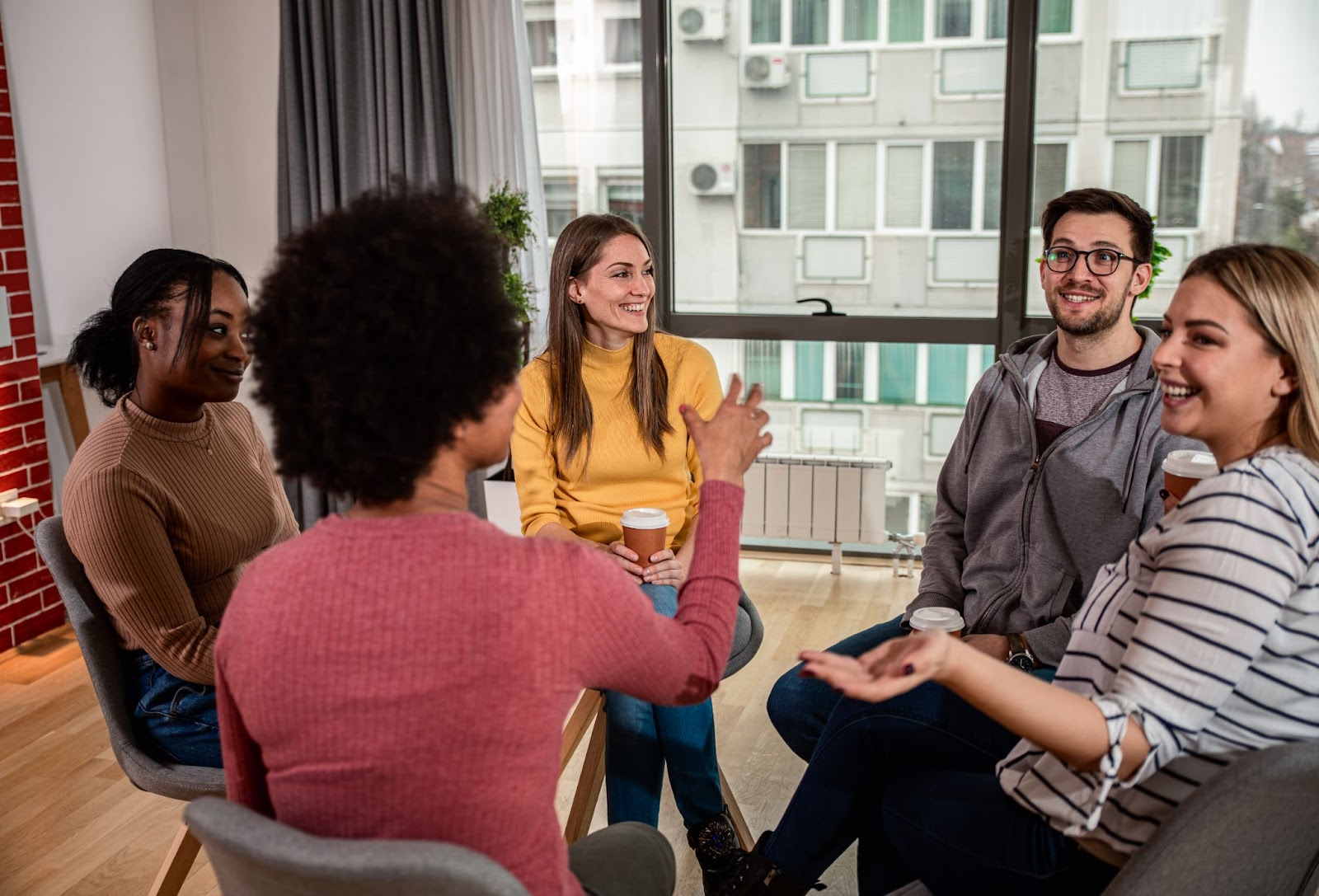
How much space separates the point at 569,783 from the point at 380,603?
1.72 meters

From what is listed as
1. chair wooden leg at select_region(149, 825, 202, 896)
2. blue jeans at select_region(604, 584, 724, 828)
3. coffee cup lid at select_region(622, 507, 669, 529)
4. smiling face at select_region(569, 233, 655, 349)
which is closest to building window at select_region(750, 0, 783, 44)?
smiling face at select_region(569, 233, 655, 349)

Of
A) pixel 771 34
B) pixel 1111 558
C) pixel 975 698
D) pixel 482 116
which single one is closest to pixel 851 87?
pixel 771 34

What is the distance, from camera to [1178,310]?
1371 millimetres

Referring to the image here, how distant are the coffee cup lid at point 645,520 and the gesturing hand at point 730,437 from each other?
0.67 metres

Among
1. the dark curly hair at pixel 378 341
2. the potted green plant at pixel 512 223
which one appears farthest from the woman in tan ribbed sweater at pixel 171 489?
the potted green plant at pixel 512 223

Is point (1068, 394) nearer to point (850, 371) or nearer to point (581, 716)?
point (581, 716)

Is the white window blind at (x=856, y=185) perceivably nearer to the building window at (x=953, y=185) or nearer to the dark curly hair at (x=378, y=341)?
the building window at (x=953, y=185)

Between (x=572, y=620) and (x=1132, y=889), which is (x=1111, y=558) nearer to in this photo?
(x=1132, y=889)

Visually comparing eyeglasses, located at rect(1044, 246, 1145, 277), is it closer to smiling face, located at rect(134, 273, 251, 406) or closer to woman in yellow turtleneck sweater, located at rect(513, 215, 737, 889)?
woman in yellow turtleneck sweater, located at rect(513, 215, 737, 889)

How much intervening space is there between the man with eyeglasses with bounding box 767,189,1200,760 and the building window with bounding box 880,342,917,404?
1838 mm

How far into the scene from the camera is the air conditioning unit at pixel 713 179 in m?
4.11

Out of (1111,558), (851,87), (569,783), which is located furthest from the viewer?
(851,87)

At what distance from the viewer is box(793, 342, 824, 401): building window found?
419 cm

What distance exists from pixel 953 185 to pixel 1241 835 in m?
3.11
